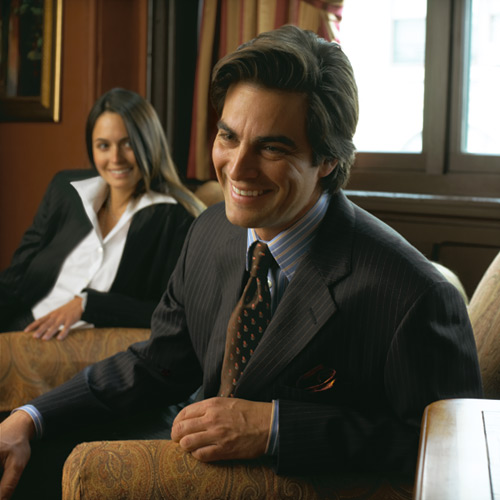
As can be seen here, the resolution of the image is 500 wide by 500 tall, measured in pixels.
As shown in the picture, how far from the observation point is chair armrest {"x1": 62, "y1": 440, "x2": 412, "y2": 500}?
4.13 ft

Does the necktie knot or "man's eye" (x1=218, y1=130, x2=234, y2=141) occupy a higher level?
"man's eye" (x1=218, y1=130, x2=234, y2=141)

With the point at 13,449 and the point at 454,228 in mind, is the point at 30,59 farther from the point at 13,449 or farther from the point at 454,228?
the point at 13,449

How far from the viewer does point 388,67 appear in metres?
3.53

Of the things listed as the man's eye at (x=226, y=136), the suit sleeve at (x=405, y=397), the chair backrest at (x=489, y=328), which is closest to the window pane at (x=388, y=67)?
the chair backrest at (x=489, y=328)

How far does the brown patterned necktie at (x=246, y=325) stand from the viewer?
58.4 inches

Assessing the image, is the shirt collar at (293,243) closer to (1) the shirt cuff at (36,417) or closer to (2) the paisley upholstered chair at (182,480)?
(2) the paisley upholstered chair at (182,480)

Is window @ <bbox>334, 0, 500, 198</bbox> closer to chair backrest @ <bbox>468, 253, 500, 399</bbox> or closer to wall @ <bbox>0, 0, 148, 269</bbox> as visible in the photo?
wall @ <bbox>0, 0, 148, 269</bbox>

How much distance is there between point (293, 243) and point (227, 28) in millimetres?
2467

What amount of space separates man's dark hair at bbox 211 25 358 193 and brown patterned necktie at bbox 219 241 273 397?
26 cm

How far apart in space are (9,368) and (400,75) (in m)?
2.35

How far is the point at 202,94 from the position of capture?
3768 mm

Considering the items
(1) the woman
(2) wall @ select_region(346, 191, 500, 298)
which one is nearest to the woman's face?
(1) the woman

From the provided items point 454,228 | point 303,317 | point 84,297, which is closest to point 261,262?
point 303,317

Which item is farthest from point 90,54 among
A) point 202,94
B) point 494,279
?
point 494,279
